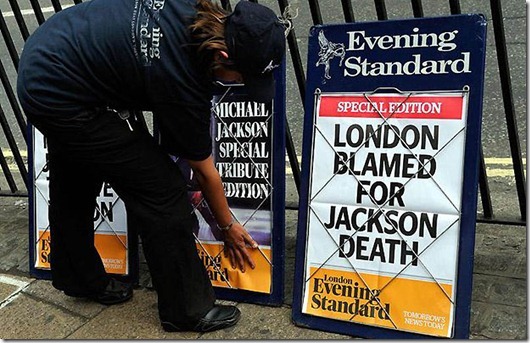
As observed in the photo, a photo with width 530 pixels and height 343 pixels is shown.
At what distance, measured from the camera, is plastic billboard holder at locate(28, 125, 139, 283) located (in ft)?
12.6

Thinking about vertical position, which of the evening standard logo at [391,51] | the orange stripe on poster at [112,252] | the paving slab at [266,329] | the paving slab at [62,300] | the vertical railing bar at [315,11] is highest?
the vertical railing bar at [315,11]

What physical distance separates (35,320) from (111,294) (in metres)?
0.40

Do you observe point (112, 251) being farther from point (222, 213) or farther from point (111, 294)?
point (222, 213)

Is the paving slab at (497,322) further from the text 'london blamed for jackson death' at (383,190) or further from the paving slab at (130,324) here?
the paving slab at (130,324)

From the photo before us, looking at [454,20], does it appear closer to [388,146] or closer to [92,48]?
[388,146]

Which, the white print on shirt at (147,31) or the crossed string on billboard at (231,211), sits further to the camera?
the crossed string on billboard at (231,211)

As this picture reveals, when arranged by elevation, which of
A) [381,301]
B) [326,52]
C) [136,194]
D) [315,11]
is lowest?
[381,301]

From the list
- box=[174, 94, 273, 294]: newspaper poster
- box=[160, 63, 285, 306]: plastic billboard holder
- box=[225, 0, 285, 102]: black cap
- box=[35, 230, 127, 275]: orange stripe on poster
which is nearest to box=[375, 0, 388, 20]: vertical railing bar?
box=[160, 63, 285, 306]: plastic billboard holder

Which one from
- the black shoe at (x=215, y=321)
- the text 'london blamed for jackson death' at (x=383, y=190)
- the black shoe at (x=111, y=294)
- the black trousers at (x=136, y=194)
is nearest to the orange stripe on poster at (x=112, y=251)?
the black shoe at (x=111, y=294)

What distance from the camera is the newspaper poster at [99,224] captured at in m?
3.85

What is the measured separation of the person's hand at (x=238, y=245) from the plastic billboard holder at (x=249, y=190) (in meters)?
0.03

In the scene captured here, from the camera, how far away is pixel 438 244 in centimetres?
300

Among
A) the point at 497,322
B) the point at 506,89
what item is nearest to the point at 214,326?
the point at 497,322

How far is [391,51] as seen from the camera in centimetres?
308
